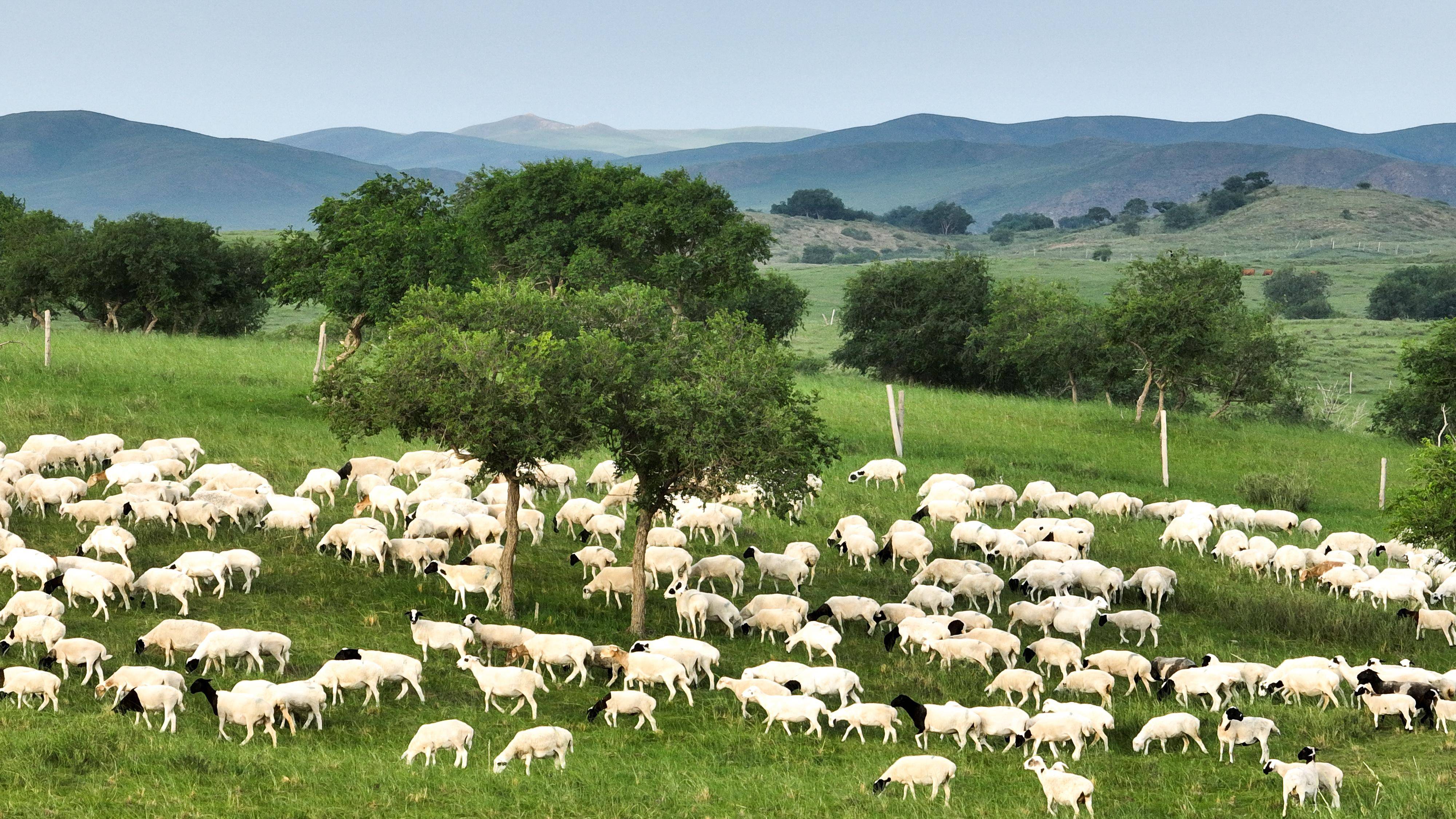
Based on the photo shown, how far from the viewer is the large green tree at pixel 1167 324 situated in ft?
161

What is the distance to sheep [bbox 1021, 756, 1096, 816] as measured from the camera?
1443 centimetres

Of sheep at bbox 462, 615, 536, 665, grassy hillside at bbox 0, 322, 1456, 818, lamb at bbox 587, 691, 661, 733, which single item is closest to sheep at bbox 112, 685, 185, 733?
grassy hillside at bbox 0, 322, 1456, 818

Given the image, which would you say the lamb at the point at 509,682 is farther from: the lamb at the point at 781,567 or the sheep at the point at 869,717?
the lamb at the point at 781,567

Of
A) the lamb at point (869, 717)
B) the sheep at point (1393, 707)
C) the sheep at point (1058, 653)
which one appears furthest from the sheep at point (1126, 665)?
the lamb at point (869, 717)

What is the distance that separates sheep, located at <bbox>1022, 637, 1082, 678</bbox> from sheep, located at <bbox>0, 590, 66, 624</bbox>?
14550 mm

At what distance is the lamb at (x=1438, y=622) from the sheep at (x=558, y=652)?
51.4 feet

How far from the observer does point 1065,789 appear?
14500mm

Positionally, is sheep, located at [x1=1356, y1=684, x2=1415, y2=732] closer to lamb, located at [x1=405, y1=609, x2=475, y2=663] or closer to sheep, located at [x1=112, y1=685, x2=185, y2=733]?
lamb, located at [x1=405, y1=609, x2=475, y2=663]

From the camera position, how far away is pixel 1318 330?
111375mm

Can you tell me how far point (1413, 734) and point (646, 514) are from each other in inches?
473

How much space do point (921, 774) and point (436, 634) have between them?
26.9ft

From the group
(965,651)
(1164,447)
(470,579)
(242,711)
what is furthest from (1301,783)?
(1164,447)

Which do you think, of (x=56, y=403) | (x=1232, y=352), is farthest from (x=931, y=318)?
(x=56, y=403)

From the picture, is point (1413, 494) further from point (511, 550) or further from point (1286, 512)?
point (511, 550)
